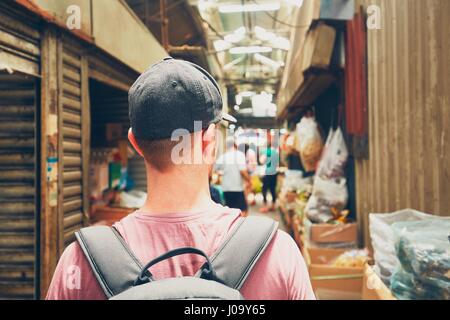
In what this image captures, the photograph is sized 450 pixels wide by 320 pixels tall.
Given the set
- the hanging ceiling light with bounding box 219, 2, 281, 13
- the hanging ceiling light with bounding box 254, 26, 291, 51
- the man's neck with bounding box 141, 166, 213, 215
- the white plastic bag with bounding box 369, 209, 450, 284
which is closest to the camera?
the man's neck with bounding box 141, 166, 213, 215

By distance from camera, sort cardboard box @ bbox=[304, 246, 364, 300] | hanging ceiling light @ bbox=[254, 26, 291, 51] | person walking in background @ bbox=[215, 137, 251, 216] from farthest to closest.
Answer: hanging ceiling light @ bbox=[254, 26, 291, 51] → person walking in background @ bbox=[215, 137, 251, 216] → cardboard box @ bbox=[304, 246, 364, 300]

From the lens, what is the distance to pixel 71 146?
3.77 m

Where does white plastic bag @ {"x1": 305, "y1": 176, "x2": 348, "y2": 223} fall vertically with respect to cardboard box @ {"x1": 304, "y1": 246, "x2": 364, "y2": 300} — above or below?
above

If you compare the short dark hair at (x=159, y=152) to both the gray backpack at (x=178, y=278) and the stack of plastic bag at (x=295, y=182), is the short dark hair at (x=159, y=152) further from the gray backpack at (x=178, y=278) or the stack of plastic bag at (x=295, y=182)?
the stack of plastic bag at (x=295, y=182)

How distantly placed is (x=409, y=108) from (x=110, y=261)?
2.94 meters

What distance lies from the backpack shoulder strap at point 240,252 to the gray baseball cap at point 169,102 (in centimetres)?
39

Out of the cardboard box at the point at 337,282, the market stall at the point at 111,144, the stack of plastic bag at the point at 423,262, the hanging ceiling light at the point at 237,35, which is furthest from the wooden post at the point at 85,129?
the hanging ceiling light at the point at 237,35

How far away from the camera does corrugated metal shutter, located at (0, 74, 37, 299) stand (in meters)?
3.32

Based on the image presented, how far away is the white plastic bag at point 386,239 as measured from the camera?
8.56 feet

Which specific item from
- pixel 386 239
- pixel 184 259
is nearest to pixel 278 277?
pixel 184 259

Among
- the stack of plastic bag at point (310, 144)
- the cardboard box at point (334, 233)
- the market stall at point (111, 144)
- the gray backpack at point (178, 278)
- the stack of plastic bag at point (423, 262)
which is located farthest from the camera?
the stack of plastic bag at point (310, 144)

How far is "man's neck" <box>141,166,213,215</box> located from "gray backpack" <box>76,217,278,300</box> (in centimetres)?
16

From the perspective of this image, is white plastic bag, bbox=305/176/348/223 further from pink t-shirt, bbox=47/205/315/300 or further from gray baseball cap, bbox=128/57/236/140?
gray baseball cap, bbox=128/57/236/140

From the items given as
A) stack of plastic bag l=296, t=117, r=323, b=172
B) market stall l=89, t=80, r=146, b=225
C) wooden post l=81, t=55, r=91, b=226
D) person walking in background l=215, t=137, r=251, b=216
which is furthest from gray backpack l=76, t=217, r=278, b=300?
person walking in background l=215, t=137, r=251, b=216
